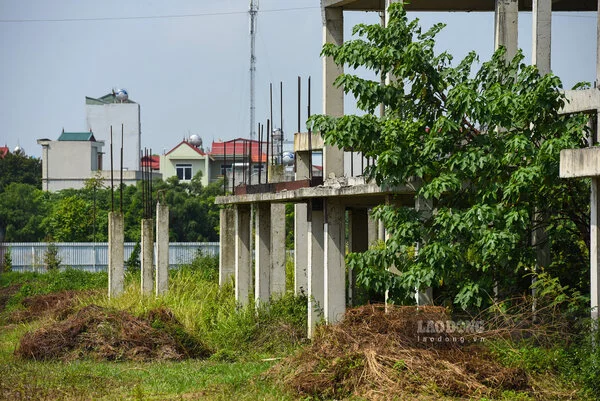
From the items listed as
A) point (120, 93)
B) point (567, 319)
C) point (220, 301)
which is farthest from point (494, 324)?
point (120, 93)

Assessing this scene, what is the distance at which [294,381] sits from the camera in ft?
41.4

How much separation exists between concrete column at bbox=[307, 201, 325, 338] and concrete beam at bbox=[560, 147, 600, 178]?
19.5 ft

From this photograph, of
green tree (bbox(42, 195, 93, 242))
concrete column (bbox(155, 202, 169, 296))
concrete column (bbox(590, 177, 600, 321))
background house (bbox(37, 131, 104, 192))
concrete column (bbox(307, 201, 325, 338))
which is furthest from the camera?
background house (bbox(37, 131, 104, 192))

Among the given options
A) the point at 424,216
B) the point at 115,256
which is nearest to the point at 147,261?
the point at 115,256

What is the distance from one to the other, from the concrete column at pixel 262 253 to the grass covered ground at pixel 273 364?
600 millimetres

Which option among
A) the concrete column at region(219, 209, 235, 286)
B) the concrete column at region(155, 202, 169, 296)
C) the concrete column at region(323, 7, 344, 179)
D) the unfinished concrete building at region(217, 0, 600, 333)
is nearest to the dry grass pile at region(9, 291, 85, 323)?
the concrete column at region(155, 202, 169, 296)

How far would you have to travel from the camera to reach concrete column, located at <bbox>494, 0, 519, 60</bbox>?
50.2ft

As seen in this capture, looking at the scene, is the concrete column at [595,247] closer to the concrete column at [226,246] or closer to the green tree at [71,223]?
the concrete column at [226,246]

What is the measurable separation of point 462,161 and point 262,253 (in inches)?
325

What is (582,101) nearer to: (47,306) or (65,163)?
(47,306)

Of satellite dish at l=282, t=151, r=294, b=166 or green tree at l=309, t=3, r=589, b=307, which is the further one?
satellite dish at l=282, t=151, r=294, b=166

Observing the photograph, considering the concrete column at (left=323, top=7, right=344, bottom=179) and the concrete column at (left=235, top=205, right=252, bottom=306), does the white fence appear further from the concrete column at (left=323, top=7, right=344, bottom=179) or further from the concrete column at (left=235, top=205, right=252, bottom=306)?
the concrete column at (left=323, top=7, right=344, bottom=179)

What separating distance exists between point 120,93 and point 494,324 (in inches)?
2707

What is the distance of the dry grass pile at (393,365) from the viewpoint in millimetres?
12000
